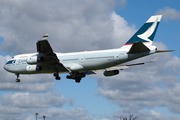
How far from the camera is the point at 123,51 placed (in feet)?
114

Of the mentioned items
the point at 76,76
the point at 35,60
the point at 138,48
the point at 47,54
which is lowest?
the point at 76,76

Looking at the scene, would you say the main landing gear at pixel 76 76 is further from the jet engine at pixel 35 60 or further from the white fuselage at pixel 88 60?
the jet engine at pixel 35 60

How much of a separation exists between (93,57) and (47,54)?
20.2 feet

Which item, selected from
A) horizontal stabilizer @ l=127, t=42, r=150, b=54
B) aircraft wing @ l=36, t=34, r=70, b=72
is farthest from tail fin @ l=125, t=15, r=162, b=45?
aircraft wing @ l=36, t=34, r=70, b=72

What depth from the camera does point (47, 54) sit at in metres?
34.9

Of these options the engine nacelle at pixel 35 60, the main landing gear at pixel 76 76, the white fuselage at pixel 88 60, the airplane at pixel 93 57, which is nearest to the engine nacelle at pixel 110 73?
the airplane at pixel 93 57

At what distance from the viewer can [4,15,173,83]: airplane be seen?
33.6 metres

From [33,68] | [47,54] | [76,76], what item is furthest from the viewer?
[76,76]

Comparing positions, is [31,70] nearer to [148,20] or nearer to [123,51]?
[123,51]

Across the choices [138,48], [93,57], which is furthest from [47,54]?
[138,48]

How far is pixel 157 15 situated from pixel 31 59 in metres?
17.8

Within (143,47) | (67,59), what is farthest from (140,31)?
(67,59)

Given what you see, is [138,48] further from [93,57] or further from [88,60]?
[88,60]

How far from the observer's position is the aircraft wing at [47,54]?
3293 cm
